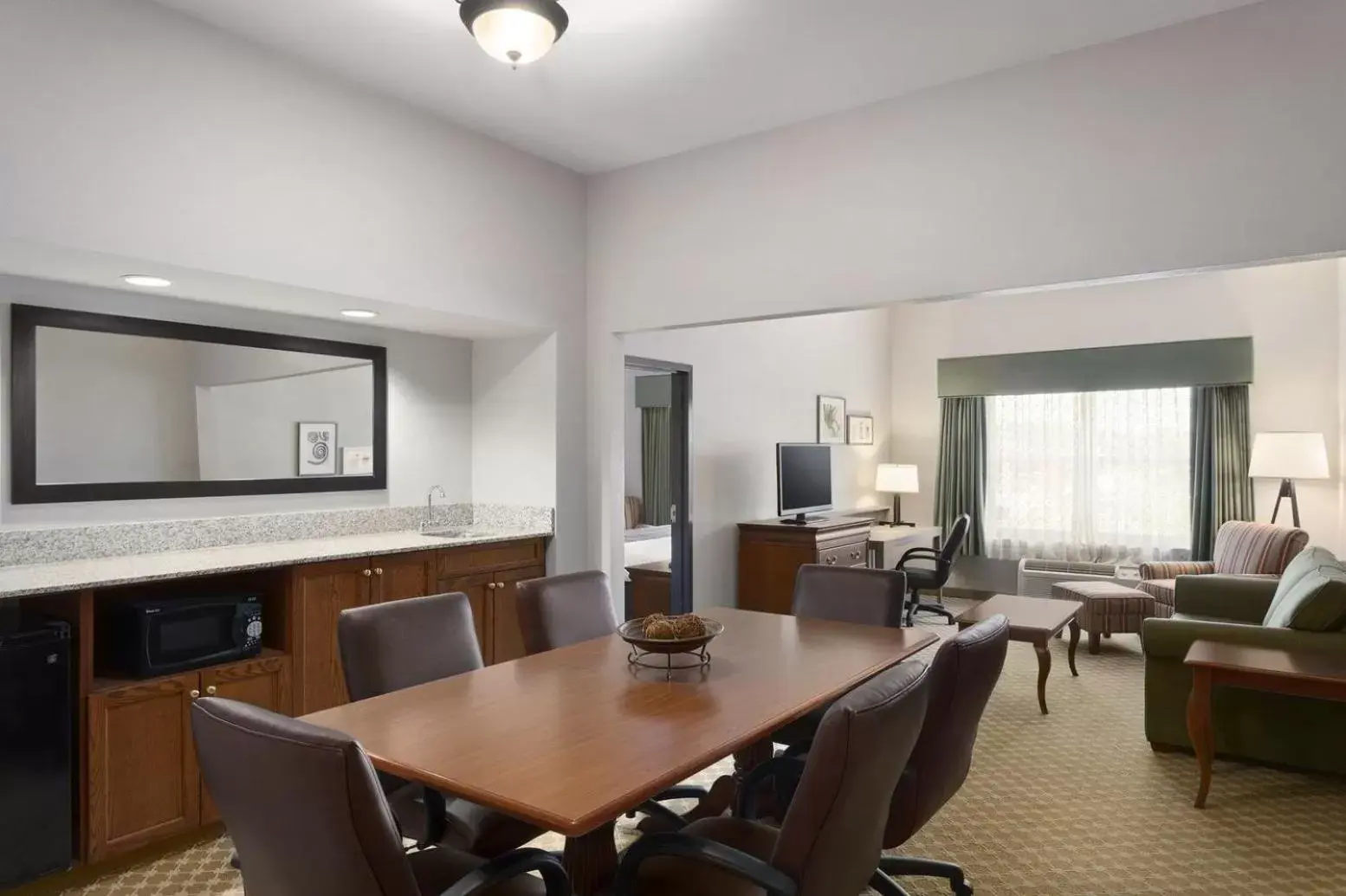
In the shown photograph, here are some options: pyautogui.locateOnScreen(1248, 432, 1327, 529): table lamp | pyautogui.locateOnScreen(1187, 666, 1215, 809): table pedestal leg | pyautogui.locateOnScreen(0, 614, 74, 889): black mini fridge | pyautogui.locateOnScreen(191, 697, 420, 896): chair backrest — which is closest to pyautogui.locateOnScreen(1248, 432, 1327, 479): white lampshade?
pyautogui.locateOnScreen(1248, 432, 1327, 529): table lamp

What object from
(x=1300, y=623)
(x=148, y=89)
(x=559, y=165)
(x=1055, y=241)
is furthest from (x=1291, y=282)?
(x=148, y=89)

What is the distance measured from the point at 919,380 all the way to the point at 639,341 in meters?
4.12

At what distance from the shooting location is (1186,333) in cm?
664

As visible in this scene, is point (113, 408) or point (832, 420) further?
point (832, 420)

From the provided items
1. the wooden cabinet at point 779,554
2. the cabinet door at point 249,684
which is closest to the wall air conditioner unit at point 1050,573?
the wooden cabinet at point 779,554

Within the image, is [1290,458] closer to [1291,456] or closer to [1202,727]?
[1291,456]

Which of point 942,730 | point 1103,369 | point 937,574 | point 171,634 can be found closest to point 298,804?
point 942,730

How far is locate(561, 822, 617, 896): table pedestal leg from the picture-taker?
1.79m

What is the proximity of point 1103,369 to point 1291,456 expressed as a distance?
1.64m

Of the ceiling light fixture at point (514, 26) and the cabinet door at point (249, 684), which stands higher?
the ceiling light fixture at point (514, 26)

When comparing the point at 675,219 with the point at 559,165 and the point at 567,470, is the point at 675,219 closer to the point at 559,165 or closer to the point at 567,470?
the point at 559,165

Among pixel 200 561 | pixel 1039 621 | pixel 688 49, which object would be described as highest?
pixel 688 49

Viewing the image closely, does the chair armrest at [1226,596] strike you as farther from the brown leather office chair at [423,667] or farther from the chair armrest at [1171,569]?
the brown leather office chair at [423,667]

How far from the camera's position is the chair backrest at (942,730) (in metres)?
2.06
